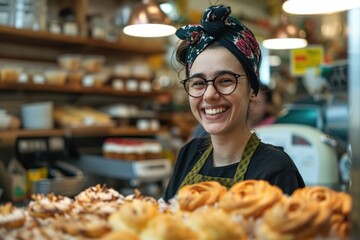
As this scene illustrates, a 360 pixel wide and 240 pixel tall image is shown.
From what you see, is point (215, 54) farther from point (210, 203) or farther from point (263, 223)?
point (263, 223)

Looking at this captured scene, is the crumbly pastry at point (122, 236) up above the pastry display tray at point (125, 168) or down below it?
above

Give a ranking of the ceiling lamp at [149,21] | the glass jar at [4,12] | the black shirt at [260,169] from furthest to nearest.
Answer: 1. the glass jar at [4,12]
2. the ceiling lamp at [149,21]
3. the black shirt at [260,169]

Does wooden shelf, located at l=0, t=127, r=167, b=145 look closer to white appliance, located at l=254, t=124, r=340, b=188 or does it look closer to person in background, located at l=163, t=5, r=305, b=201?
white appliance, located at l=254, t=124, r=340, b=188

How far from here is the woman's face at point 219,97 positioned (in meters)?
1.42

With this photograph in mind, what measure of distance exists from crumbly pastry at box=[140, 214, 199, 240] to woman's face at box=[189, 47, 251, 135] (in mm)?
677

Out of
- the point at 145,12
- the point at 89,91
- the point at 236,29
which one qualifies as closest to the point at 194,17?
the point at 89,91

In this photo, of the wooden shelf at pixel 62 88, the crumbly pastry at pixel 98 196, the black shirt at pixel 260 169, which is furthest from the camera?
the wooden shelf at pixel 62 88

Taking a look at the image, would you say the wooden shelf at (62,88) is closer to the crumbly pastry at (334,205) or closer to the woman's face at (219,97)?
the woman's face at (219,97)

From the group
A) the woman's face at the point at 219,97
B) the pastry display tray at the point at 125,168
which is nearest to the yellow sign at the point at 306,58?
the pastry display tray at the point at 125,168

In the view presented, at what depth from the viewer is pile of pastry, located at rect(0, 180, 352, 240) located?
76 centimetres

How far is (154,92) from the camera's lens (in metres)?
4.54

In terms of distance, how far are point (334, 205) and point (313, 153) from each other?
241 centimetres

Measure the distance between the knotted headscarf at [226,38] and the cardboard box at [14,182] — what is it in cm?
218

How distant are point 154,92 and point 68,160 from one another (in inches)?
45.1
